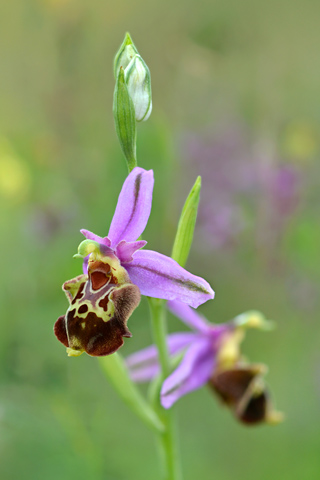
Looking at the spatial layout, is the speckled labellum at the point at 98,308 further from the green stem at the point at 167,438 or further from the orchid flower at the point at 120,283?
A: the green stem at the point at 167,438

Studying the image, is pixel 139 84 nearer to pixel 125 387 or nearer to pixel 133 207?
pixel 133 207

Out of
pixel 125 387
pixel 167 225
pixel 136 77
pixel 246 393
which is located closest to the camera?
pixel 136 77

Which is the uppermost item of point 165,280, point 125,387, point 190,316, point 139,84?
point 139,84

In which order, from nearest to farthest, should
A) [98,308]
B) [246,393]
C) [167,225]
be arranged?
[98,308]
[246,393]
[167,225]

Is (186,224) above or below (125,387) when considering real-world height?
above

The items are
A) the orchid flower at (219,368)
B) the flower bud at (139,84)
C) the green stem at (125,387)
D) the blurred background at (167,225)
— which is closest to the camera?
the flower bud at (139,84)

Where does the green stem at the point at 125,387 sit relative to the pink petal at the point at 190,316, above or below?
below

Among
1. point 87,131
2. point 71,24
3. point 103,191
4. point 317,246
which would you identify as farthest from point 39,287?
point 317,246

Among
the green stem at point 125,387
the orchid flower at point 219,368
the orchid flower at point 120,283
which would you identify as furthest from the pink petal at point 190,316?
the orchid flower at point 120,283

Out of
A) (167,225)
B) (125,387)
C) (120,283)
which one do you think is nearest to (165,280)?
(120,283)
